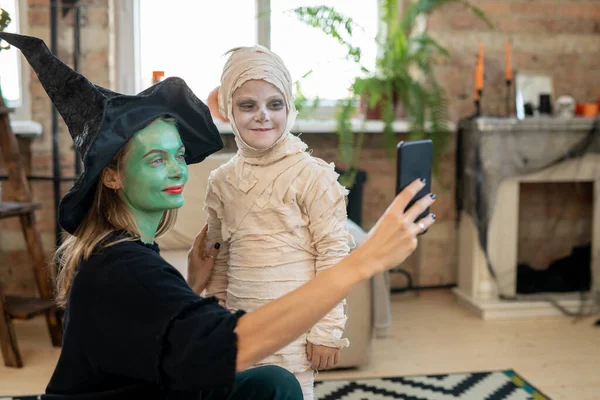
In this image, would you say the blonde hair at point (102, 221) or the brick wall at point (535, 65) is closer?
the blonde hair at point (102, 221)

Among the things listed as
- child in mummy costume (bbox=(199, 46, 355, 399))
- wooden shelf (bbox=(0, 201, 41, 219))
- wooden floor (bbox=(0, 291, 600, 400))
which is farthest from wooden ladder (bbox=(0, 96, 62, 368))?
child in mummy costume (bbox=(199, 46, 355, 399))

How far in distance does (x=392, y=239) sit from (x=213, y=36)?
2.98 metres

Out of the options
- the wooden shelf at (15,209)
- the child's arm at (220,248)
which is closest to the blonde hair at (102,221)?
the child's arm at (220,248)

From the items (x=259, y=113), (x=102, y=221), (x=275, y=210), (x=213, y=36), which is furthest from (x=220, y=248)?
(x=213, y=36)

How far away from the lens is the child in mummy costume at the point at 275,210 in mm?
1526

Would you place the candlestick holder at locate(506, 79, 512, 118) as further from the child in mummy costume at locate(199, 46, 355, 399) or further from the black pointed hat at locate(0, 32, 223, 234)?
the black pointed hat at locate(0, 32, 223, 234)

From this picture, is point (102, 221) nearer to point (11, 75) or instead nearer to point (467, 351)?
point (467, 351)

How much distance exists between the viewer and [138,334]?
102 centimetres

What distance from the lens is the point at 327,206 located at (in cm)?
155

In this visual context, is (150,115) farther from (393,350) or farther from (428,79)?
(428,79)

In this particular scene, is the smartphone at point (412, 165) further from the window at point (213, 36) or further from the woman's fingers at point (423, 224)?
the window at point (213, 36)

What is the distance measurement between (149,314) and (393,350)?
7.00 feet

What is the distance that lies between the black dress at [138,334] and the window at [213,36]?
2644 millimetres

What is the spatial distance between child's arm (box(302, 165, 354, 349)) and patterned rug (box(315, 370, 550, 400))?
1.03 metres
